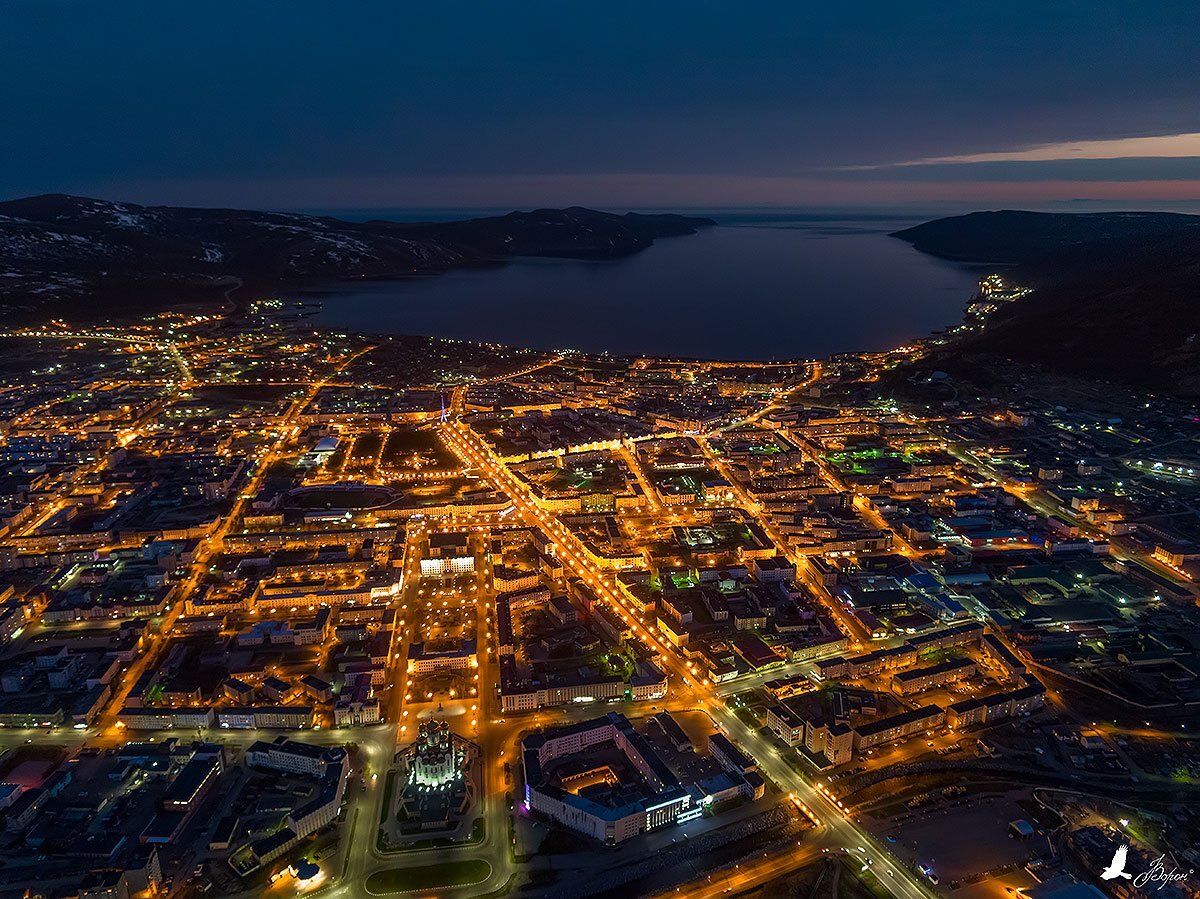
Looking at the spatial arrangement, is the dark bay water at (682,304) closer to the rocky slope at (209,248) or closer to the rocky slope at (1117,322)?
the rocky slope at (1117,322)

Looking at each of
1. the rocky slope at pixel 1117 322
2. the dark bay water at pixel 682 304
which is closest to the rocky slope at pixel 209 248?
the dark bay water at pixel 682 304

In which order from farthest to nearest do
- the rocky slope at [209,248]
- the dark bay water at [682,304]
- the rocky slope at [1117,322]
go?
the rocky slope at [209,248] → the dark bay water at [682,304] → the rocky slope at [1117,322]

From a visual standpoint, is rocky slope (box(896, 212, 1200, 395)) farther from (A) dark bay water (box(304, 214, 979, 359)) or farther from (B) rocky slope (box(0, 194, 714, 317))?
(B) rocky slope (box(0, 194, 714, 317))

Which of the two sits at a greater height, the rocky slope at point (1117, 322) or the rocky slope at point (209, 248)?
the rocky slope at point (209, 248)

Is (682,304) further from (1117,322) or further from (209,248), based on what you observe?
(209,248)

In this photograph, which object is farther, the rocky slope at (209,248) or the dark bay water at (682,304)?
the rocky slope at (209,248)

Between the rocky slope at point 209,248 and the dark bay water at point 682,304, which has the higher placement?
the rocky slope at point 209,248

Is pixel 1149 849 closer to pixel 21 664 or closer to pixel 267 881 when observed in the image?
pixel 267 881

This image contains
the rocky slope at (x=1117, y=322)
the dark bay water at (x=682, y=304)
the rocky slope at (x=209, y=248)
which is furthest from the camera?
the rocky slope at (x=209, y=248)
